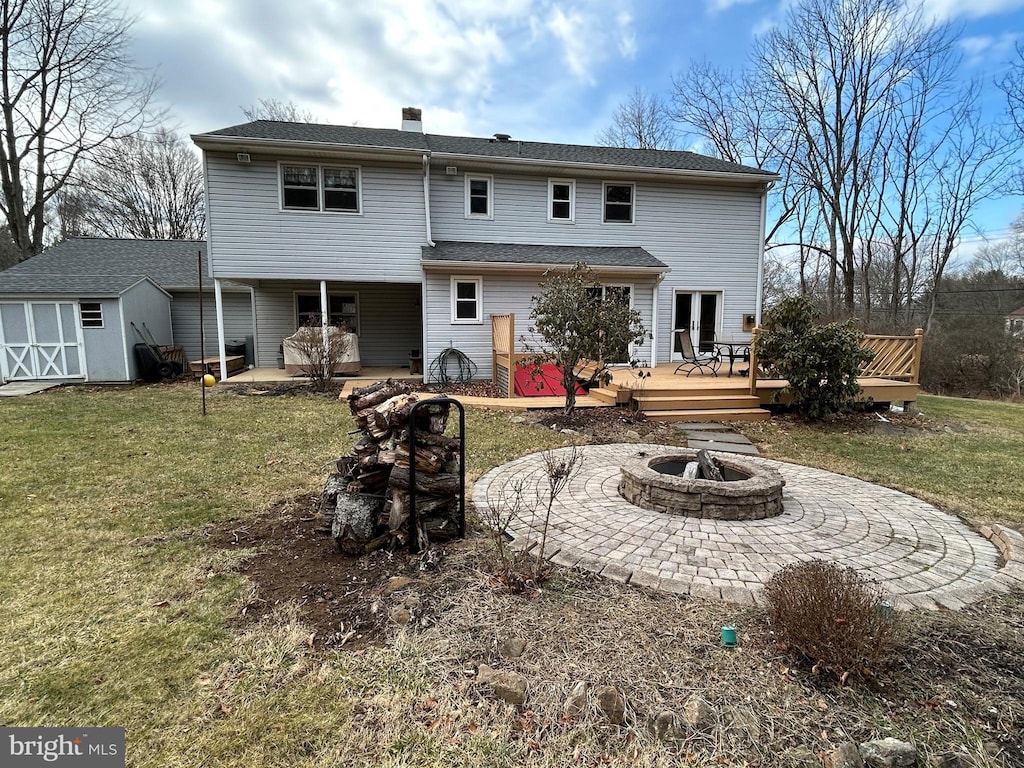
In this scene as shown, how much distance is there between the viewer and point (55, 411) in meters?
8.23

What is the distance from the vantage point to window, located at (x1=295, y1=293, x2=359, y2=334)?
46.3ft

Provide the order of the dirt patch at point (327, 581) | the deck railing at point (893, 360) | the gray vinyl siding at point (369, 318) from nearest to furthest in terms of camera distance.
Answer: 1. the dirt patch at point (327, 581)
2. the deck railing at point (893, 360)
3. the gray vinyl siding at point (369, 318)

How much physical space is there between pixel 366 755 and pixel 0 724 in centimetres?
147

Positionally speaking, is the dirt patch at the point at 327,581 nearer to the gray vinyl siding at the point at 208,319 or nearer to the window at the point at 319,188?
the window at the point at 319,188

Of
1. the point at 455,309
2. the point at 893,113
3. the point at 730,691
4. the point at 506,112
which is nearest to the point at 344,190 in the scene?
the point at 455,309

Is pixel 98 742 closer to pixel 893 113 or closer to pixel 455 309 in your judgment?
pixel 455 309

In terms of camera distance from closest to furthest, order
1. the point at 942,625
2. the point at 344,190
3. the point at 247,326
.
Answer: the point at 942,625 → the point at 344,190 → the point at 247,326

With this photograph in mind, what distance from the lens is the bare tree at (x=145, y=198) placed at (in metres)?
22.4

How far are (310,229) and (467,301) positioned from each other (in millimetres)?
4094

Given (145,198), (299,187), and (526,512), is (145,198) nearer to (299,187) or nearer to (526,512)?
(299,187)

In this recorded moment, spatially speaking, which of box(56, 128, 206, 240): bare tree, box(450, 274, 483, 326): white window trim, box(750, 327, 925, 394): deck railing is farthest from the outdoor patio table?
box(56, 128, 206, 240): bare tree

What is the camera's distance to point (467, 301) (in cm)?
1180

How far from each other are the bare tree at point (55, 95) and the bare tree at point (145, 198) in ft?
8.72

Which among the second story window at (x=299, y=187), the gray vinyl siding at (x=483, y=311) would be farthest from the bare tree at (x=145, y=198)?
the gray vinyl siding at (x=483, y=311)
